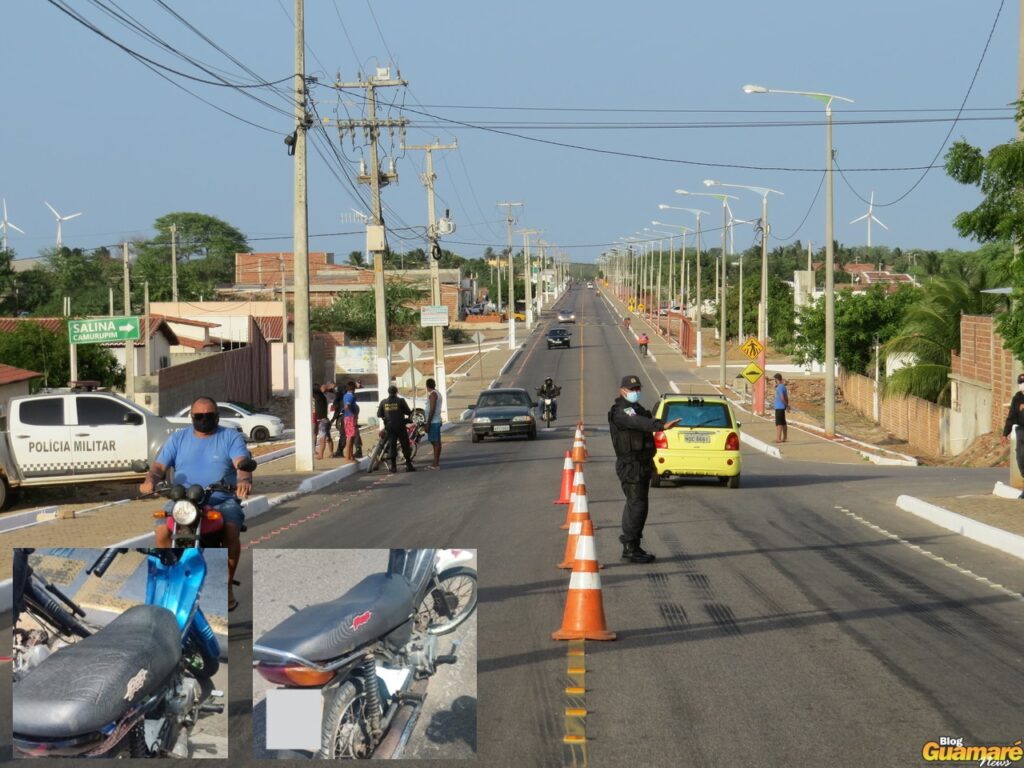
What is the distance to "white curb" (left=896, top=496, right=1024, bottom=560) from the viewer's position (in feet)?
49.2

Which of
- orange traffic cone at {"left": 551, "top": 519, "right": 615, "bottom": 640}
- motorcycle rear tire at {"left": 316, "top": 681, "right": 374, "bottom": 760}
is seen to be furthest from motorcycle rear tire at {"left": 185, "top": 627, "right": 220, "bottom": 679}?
orange traffic cone at {"left": 551, "top": 519, "right": 615, "bottom": 640}

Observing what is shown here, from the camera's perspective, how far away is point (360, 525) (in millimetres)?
17812

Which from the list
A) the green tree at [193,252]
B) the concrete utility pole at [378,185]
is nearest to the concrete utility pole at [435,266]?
the concrete utility pole at [378,185]

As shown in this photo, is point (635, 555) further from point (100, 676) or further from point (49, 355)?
point (49, 355)

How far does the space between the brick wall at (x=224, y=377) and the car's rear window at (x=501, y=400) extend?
12.9 m

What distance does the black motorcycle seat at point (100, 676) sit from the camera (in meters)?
5.77

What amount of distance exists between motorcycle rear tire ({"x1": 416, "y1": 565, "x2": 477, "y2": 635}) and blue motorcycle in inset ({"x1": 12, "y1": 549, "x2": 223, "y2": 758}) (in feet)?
3.41

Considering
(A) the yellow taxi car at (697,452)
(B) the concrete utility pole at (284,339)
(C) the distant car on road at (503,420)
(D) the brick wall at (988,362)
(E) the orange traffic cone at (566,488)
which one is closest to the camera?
(E) the orange traffic cone at (566,488)

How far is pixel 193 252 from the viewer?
163375 millimetres

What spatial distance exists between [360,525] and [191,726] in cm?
1166

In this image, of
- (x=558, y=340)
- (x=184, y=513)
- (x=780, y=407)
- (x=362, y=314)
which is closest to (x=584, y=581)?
(x=184, y=513)

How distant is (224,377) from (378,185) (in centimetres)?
1605

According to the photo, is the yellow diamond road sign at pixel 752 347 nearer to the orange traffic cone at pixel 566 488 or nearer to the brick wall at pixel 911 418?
the brick wall at pixel 911 418

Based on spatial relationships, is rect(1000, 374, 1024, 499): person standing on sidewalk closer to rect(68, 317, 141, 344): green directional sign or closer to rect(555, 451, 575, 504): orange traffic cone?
rect(555, 451, 575, 504): orange traffic cone
